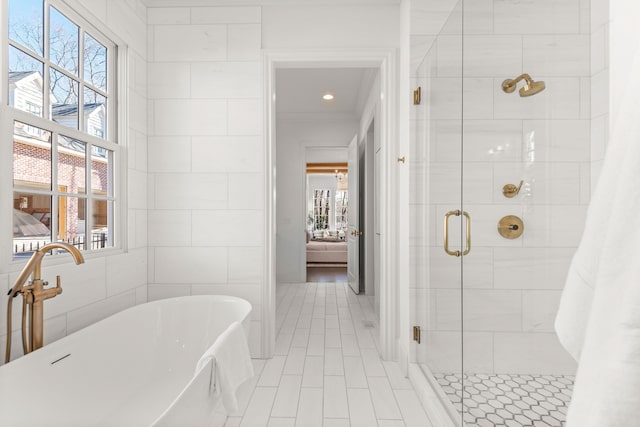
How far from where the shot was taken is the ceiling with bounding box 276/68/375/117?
13.4 feet

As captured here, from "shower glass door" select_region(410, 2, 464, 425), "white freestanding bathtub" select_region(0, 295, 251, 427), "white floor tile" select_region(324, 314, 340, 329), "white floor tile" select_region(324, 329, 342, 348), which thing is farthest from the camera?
"white floor tile" select_region(324, 314, 340, 329)

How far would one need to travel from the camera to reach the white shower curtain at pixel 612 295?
17.4 inches

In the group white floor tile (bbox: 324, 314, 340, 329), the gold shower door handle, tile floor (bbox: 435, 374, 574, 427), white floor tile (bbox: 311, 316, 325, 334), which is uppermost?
the gold shower door handle

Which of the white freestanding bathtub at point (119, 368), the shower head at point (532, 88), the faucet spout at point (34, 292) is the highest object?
the shower head at point (532, 88)

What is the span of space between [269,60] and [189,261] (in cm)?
160

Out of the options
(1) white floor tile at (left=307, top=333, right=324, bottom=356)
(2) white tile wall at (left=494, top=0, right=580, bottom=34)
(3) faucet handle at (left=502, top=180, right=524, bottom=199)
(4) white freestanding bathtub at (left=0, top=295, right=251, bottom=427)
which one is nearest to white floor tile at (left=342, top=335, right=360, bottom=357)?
(1) white floor tile at (left=307, top=333, right=324, bottom=356)

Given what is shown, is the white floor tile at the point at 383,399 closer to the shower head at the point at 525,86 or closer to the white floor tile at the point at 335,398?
the white floor tile at the point at 335,398

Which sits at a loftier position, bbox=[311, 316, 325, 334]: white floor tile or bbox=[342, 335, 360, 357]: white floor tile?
bbox=[342, 335, 360, 357]: white floor tile

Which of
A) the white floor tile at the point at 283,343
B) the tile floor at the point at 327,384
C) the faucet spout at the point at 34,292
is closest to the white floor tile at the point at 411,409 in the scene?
the tile floor at the point at 327,384

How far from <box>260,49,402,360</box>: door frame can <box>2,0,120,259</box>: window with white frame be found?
1032 mm

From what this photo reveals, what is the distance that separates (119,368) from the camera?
183cm

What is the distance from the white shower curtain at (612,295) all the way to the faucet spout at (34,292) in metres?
1.68

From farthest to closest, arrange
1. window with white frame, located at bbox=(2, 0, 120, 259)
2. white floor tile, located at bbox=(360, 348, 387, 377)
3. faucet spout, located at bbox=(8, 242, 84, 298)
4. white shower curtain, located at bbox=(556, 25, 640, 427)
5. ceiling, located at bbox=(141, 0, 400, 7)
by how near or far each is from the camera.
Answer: ceiling, located at bbox=(141, 0, 400, 7)
white floor tile, located at bbox=(360, 348, 387, 377)
window with white frame, located at bbox=(2, 0, 120, 259)
faucet spout, located at bbox=(8, 242, 84, 298)
white shower curtain, located at bbox=(556, 25, 640, 427)

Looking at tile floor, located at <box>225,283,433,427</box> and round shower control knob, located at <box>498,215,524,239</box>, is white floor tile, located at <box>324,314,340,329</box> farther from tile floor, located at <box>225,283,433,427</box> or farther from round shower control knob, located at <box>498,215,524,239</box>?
round shower control knob, located at <box>498,215,524,239</box>
